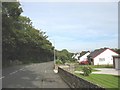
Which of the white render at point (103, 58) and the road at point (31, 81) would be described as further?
the white render at point (103, 58)

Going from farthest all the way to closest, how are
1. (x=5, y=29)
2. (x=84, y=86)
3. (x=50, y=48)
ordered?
(x=50, y=48) → (x=5, y=29) → (x=84, y=86)

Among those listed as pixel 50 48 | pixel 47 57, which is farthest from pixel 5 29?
pixel 47 57

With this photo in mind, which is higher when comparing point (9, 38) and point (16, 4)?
point (16, 4)

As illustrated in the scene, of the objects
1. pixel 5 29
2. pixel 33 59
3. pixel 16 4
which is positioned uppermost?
pixel 16 4

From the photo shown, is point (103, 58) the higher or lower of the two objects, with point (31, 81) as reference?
higher

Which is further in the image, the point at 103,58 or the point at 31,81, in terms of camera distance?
the point at 103,58

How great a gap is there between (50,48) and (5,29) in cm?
7841

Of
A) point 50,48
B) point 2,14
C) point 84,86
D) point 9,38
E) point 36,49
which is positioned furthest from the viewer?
point 50,48

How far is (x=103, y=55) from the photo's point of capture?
3349 inches

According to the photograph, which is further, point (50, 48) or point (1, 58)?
point (50, 48)

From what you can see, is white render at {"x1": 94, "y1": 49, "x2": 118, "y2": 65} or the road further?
white render at {"x1": 94, "y1": 49, "x2": 118, "y2": 65}

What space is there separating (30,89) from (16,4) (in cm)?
3151

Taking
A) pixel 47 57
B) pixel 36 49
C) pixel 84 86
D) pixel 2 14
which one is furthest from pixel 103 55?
pixel 84 86

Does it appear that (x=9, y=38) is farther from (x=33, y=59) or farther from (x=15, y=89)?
(x=33, y=59)
